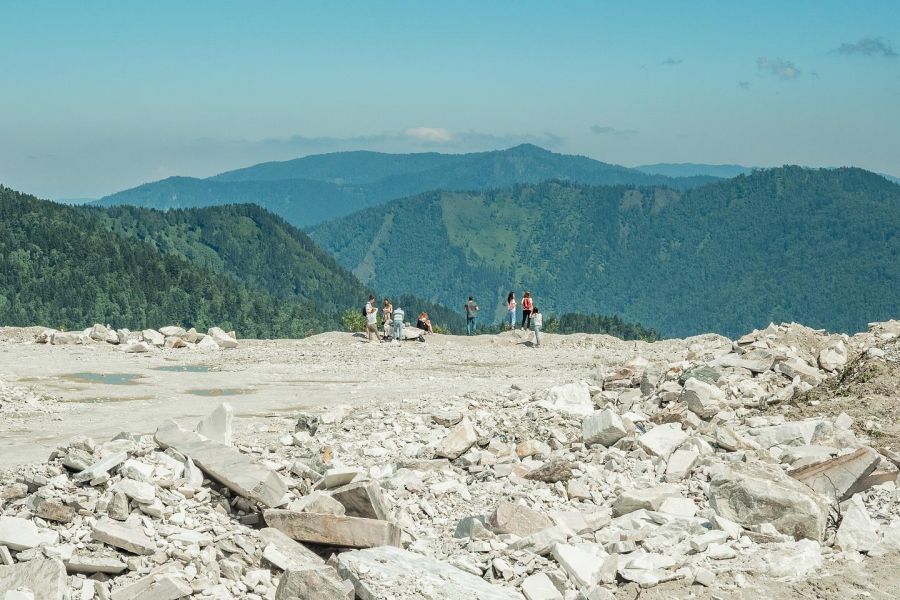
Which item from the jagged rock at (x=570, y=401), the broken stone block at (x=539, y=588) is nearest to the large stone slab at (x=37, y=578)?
the broken stone block at (x=539, y=588)

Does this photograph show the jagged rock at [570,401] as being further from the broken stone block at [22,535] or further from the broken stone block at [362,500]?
the broken stone block at [22,535]

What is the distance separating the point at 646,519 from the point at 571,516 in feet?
3.21

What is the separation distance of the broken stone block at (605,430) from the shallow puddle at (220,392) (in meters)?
11.0

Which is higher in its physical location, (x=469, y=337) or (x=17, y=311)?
(x=469, y=337)

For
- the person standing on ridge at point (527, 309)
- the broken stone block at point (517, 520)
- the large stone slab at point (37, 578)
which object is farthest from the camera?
the person standing on ridge at point (527, 309)

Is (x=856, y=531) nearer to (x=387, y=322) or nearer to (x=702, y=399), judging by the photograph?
(x=702, y=399)

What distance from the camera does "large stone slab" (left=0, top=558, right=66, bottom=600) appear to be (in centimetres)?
855

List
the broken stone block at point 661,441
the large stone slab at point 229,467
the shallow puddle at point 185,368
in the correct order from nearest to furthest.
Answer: the large stone slab at point 229,467, the broken stone block at point 661,441, the shallow puddle at point 185,368

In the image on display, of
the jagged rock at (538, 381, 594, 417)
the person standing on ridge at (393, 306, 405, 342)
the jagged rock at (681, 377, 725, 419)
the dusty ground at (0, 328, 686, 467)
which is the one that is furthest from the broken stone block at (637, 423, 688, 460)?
the person standing on ridge at (393, 306, 405, 342)

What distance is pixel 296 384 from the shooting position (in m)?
25.8

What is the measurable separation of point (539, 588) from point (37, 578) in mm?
4997

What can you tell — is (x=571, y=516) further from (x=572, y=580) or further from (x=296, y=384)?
(x=296, y=384)

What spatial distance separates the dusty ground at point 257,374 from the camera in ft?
63.5

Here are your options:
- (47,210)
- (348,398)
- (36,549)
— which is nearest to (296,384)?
(348,398)
